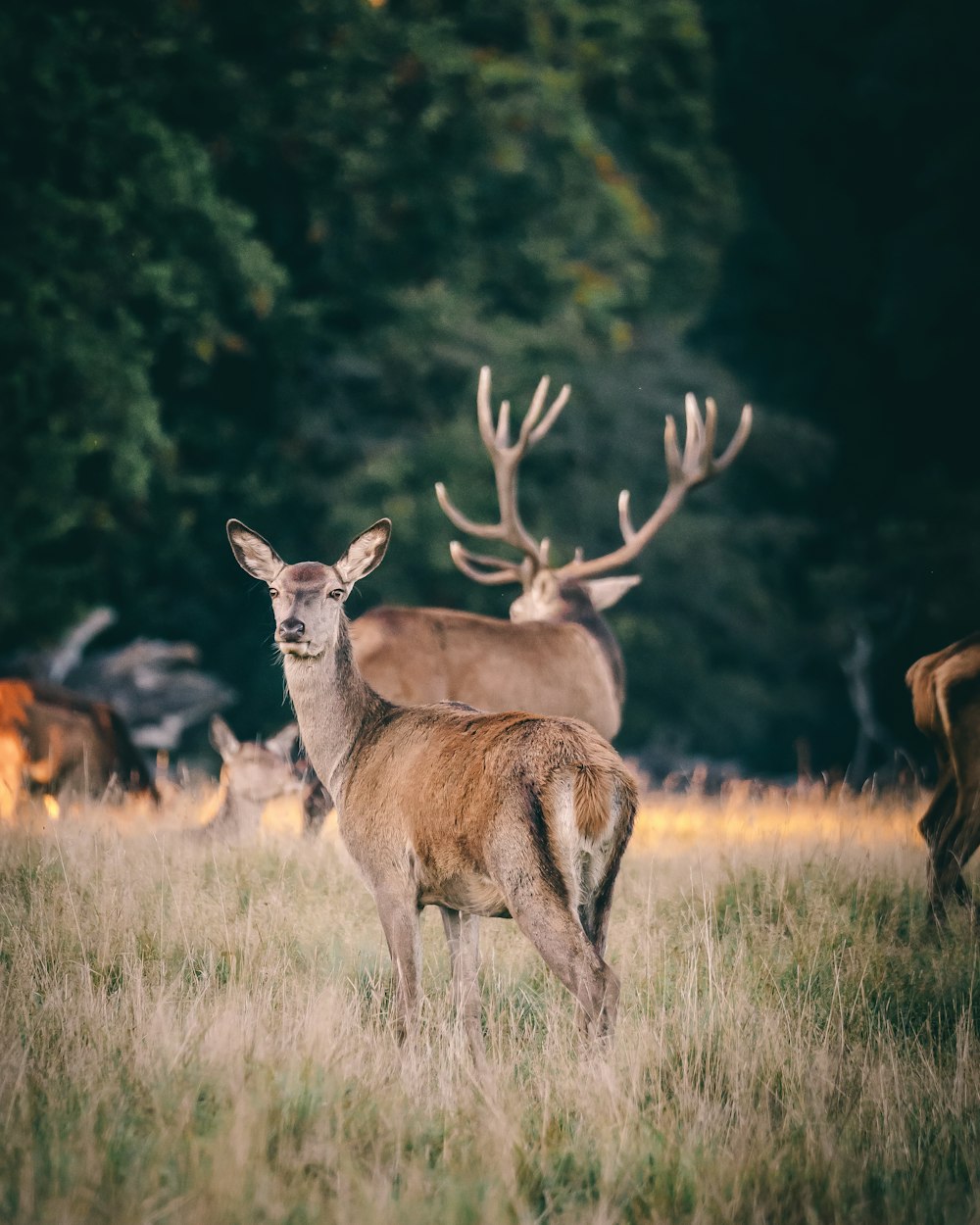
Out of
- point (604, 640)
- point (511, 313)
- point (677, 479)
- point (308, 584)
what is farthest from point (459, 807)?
point (511, 313)

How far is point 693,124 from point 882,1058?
19.3 metres

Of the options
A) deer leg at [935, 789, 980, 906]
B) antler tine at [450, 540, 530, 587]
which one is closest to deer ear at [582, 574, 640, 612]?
antler tine at [450, 540, 530, 587]

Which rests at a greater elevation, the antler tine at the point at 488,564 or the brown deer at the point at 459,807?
the antler tine at the point at 488,564

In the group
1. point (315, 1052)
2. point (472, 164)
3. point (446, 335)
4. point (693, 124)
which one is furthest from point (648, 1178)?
point (693, 124)

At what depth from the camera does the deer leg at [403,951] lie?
465 centimetres

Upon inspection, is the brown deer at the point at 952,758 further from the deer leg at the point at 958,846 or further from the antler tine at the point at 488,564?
the antler tine at the point at 488,564

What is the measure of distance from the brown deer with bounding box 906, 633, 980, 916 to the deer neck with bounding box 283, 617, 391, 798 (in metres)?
2.54

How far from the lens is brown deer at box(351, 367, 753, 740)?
8453 millimetres

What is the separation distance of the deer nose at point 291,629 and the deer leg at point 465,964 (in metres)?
1.04

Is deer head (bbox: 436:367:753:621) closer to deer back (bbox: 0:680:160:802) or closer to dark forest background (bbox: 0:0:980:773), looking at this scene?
deer back (bbox: 0:680:160:802)

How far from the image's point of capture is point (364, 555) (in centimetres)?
559

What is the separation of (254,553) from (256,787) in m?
3.08

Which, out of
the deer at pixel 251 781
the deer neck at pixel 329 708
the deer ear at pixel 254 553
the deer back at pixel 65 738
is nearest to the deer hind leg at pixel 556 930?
the deer neck at pixel 329 708

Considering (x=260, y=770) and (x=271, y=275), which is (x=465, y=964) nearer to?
(x=260, y=770)
